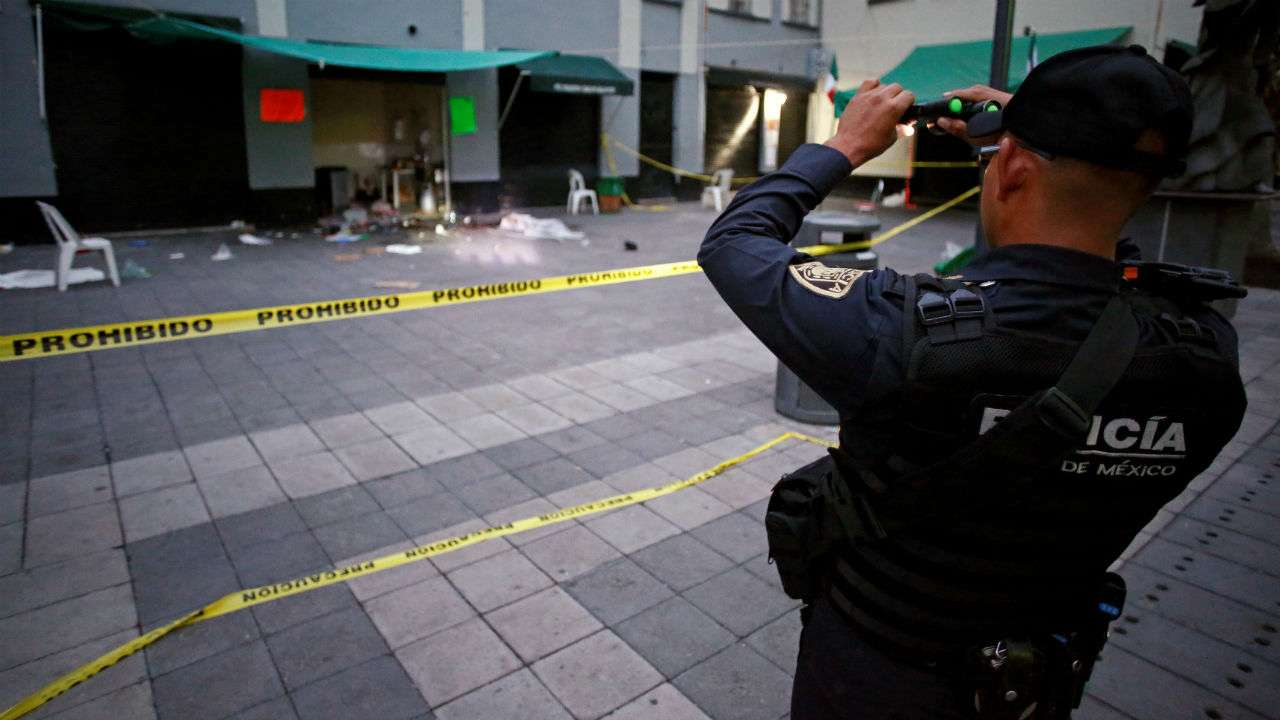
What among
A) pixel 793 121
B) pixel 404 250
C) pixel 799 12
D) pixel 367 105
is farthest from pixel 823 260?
pixel 799 12

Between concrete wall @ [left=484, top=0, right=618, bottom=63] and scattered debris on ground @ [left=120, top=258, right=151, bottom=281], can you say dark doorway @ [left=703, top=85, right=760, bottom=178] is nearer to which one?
concrete wall @ [left=484, top=0, right=618, bottom=63]

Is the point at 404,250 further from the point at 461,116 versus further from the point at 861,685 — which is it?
the point at 861,685

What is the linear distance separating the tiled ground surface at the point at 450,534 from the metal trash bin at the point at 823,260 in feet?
0.79

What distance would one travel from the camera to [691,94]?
21031 mm

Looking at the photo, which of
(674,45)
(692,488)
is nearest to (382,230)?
(674,45)

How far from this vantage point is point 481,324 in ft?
28.3

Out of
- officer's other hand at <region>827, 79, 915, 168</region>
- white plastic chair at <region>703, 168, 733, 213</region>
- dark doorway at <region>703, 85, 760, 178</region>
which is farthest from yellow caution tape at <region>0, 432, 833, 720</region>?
dark doorway at <region>703, 85, 760, 178</region>

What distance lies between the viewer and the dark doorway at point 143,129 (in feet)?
40.9

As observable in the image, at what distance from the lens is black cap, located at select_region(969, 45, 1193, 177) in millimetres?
1310

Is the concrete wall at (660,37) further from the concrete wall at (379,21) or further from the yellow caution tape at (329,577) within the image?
the yellow caution tape at (329,577)

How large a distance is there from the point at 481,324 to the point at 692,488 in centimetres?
452

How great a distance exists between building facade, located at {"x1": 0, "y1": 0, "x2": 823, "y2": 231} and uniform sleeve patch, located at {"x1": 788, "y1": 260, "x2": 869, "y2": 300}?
1438cm

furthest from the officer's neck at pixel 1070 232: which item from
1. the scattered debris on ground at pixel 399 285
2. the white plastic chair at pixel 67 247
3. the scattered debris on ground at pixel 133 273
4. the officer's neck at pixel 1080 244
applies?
the scattered debris on ground at pixel 133 273

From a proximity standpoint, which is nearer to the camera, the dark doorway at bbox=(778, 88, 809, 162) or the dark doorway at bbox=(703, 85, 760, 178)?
the dark doorway at bbox=(703, 85, 760, 178)
